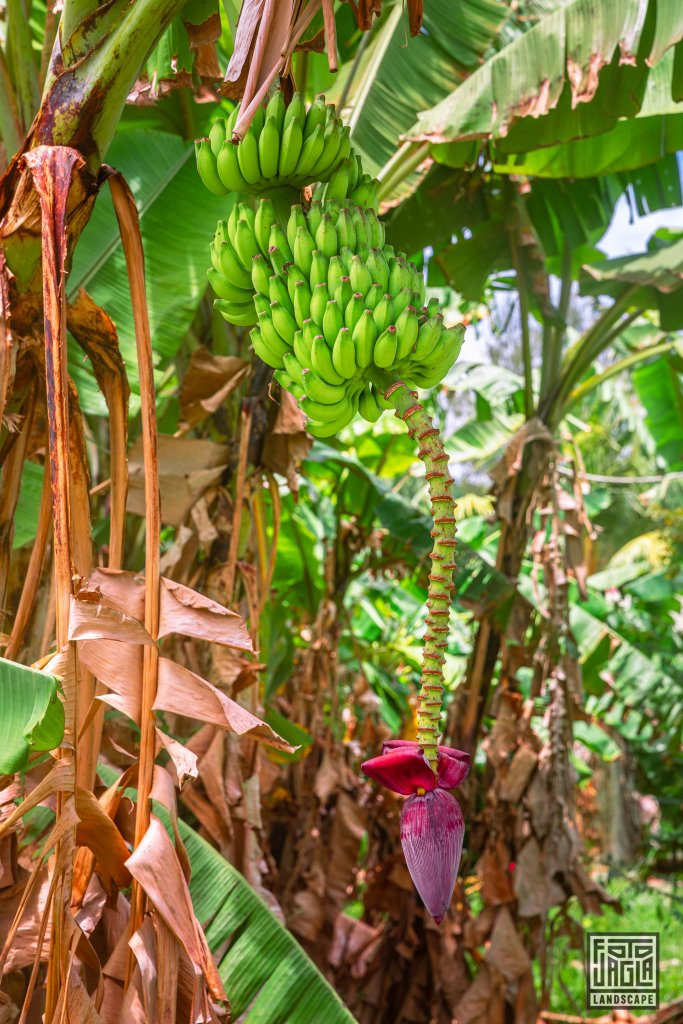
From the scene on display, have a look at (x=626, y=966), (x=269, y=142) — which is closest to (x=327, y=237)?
(x=269, y=142)

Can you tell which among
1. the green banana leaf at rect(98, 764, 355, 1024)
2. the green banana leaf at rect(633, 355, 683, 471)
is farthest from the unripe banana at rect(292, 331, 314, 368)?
the green banana leaf at rect(633, 355, 683, 471)

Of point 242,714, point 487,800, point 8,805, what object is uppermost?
point 242,714

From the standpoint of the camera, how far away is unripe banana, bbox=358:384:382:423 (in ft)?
2.27

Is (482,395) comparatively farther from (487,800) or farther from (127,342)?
(127,342)

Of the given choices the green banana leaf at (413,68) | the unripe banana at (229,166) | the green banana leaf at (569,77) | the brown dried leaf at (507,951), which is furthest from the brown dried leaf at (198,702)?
the brown dried leaf at (507,951)

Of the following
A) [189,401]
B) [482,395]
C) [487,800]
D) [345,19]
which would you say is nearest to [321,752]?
[487,800]

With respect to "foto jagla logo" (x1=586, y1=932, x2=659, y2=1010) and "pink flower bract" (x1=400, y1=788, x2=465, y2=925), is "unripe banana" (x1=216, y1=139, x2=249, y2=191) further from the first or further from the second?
"foto jagla logo" (x1=586, y1=932, x2=659, y2=1010)

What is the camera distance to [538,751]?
2.22m

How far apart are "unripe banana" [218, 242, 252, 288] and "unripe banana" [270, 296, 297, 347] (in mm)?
87

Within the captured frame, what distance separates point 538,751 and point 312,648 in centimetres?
69

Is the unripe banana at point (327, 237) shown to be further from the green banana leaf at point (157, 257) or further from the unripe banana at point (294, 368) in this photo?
the green banana leaf at point (157, 257)

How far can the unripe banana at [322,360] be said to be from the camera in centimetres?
64

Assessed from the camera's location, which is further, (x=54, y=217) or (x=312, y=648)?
(x=312, y=648)

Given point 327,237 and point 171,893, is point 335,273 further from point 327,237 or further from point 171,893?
point 171,893
